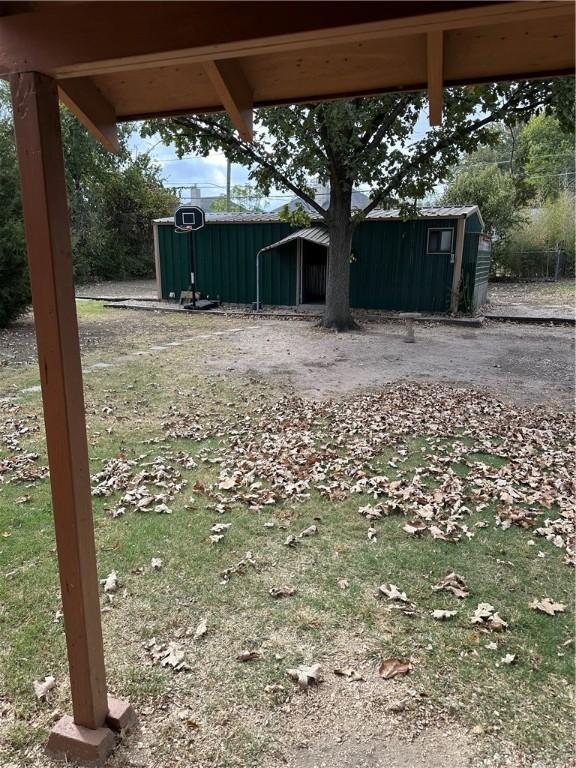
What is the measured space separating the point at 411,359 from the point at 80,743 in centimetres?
798

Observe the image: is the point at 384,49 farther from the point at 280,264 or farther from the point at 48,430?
the point at 280,264

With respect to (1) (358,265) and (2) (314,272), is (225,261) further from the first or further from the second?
(1) (358,265)

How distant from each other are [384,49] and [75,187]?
1048 inches

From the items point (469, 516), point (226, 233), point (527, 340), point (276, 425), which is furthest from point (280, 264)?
point (469, 516)

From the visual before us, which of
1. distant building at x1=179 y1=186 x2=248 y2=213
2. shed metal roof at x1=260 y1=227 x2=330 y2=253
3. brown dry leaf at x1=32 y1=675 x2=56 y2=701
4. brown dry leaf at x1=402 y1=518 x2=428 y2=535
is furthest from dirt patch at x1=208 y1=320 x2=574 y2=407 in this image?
distant building at x1=179 y1=186 x2=248 y2=213

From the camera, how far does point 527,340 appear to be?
10.9 metres

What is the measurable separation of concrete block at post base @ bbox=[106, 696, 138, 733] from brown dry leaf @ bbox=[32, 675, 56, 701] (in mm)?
346

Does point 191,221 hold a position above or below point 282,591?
above

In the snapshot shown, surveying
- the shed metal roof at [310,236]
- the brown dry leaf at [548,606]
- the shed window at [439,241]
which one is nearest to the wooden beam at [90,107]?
the brown dry leaf at [548,606]

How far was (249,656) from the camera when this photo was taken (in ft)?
8.07

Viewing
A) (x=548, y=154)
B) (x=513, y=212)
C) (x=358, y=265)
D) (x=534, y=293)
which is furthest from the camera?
(x=548, y=154)

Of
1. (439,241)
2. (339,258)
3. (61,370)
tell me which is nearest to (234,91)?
(61,370)

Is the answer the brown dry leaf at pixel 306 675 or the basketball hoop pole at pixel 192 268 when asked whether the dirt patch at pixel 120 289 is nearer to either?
the basketball hoop pole at pixel 192 268

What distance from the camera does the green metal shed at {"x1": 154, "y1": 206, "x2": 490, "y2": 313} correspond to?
1381 centimetres
